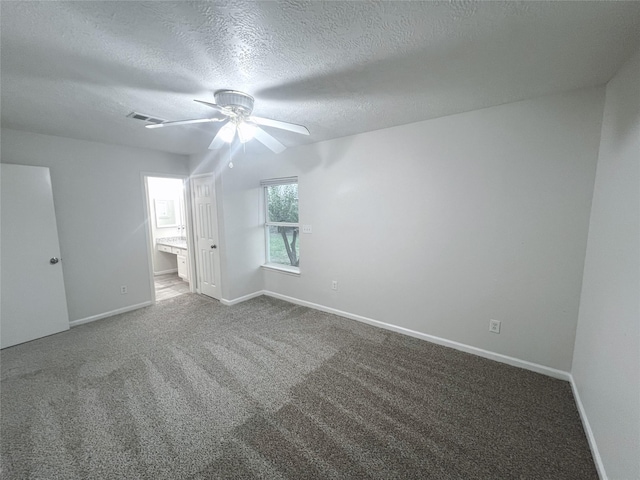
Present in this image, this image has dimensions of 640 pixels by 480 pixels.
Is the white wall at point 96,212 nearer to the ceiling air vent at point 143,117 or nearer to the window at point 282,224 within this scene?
the ceiling air vent at point 143,117

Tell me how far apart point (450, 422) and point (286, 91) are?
2.63 m

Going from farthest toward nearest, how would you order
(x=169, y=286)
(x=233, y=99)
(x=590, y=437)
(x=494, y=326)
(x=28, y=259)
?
(x=169, y=286) < (x=28, y=259) < (x=494, y=326) < (x=233, y=99) < (x=590, y=437)

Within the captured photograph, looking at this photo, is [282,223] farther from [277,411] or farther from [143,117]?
[277,411]

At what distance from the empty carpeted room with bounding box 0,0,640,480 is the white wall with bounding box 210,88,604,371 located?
2 cm

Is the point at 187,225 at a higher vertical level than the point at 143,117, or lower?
lower

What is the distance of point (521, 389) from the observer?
2023 millimetres

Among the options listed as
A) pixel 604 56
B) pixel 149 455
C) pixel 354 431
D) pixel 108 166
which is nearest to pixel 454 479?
pixel 354 431

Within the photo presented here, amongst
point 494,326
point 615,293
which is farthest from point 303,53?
point 494,326

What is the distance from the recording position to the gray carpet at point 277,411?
1.45m

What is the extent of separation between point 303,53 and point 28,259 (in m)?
3.64

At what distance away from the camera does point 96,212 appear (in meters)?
3.31

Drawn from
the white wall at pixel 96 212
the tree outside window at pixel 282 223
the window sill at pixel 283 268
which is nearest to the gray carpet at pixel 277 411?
the white wall at pixel 96 212

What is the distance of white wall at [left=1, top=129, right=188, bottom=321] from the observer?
9.72 ft

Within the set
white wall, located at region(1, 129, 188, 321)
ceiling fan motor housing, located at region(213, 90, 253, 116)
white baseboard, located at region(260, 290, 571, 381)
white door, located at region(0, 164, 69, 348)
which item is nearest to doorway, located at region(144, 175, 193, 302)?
white wall, located at region(1, 129, 188, 321)
